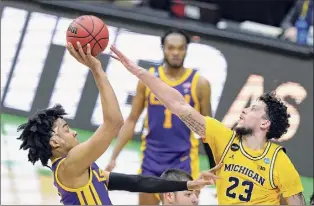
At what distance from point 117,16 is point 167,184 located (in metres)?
6.14

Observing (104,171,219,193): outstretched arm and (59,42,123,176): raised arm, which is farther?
(104,171,219,193): outstretched arm

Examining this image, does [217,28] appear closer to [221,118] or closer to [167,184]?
[221,118]

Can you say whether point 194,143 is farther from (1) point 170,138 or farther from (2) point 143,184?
(2) point 143,184

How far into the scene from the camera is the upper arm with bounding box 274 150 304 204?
22.1 ft

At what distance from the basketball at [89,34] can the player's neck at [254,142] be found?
123 centimetres

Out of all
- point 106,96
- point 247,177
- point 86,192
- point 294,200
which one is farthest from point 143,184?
point 294,200

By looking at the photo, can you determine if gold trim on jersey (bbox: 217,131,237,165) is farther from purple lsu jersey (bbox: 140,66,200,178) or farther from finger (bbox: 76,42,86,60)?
purple lsu jersey (bbox: 140,66,200,178)

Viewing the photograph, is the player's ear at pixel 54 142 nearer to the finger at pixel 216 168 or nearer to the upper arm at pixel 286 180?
the finger at pixel 216 168

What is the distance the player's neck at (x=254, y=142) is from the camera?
22.6ft

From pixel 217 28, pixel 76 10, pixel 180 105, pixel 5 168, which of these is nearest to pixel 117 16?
pixel 76 10

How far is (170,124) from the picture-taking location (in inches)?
360

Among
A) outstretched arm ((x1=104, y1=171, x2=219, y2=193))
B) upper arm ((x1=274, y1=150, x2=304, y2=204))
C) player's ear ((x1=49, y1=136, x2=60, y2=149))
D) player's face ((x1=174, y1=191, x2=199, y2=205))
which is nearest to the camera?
player's ear ((x1=49, y1=136, x2=60, y2=149))

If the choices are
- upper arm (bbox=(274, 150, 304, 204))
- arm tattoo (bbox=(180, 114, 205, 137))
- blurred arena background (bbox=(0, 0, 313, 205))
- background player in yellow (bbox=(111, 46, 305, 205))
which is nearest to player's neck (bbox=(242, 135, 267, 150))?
background player in yellow (bbox=(111, 46, 305, 205))

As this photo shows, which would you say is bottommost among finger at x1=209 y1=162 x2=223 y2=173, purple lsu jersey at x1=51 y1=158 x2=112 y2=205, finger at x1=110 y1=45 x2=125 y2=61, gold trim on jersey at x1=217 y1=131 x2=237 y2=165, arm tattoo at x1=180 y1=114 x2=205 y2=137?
purple lsu jersey at x1=51 y1=158 x2=112 y2=205
